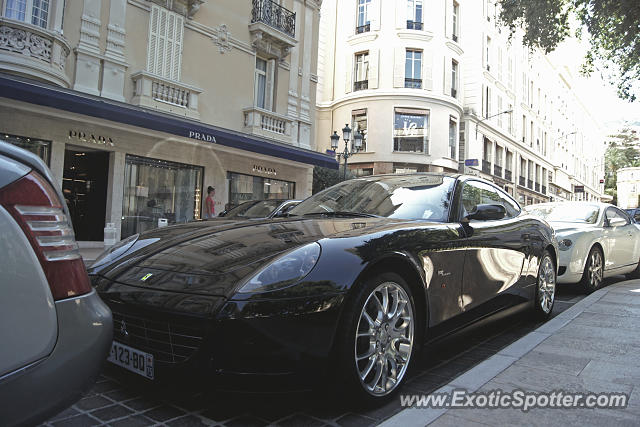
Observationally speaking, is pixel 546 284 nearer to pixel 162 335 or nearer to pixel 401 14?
pixel 162 335

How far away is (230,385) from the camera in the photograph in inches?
75.8

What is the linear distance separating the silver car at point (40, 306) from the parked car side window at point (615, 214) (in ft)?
25.2

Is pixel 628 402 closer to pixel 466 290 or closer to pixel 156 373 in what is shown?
pixel 466 290

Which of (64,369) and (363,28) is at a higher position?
(363,28)

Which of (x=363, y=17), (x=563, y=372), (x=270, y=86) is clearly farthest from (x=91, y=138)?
(x=363, y=17)

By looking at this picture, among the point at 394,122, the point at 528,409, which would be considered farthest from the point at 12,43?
the point at 394,122

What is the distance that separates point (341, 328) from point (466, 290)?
1.29 metres

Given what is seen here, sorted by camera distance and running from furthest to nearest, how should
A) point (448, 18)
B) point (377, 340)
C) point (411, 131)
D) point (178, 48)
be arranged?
point (448, 18)
point (411, 131)
point (178, 48)
point (377, 340)

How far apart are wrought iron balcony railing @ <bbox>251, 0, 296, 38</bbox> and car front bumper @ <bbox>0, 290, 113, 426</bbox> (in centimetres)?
1508

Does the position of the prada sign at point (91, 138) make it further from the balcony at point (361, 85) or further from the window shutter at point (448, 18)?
the window shutter at point (448, 18)

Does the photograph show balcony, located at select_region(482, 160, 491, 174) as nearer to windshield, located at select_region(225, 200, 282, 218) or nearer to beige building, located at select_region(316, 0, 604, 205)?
beige building, located at select_region(316, 0, 604, 205)

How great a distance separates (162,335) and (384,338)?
1.14 metres

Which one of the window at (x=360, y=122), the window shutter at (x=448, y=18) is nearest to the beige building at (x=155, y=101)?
the window at (x=360, y=122)

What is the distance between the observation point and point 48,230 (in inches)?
53.3
